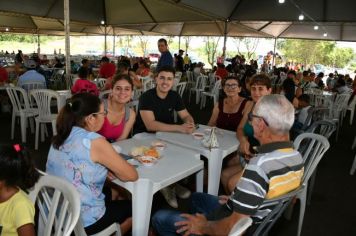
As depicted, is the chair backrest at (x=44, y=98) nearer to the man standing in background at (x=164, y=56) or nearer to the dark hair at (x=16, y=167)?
the man standing in background at (x=164, y=56)

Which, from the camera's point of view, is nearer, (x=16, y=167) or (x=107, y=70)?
(x=16, y=167)

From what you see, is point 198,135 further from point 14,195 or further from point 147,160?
point 14,195

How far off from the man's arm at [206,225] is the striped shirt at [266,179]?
0.18 ft

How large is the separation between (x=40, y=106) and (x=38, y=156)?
0.72 metres

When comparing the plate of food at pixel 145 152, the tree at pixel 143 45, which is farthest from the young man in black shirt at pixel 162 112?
the tree at pixel 143 45

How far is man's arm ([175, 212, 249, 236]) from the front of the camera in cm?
140

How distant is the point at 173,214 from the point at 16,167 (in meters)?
0.89

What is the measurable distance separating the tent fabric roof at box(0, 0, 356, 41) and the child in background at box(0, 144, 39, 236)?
8237 mm

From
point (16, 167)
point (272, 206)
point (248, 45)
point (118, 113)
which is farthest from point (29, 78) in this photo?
point (248, 45)

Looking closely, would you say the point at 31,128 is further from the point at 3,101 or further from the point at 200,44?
the point at 200,44

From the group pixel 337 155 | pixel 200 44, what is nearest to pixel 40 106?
pixel 337 155

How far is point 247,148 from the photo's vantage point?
2463 millimetres

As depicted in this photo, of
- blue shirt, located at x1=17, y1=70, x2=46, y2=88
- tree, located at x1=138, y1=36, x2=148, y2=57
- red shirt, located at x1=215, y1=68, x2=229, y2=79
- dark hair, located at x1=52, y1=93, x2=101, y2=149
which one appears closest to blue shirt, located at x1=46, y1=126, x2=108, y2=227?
dark hair, located at x1=52, y1=93, x2=101, y2=149

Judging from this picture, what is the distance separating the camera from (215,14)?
10.0 m
